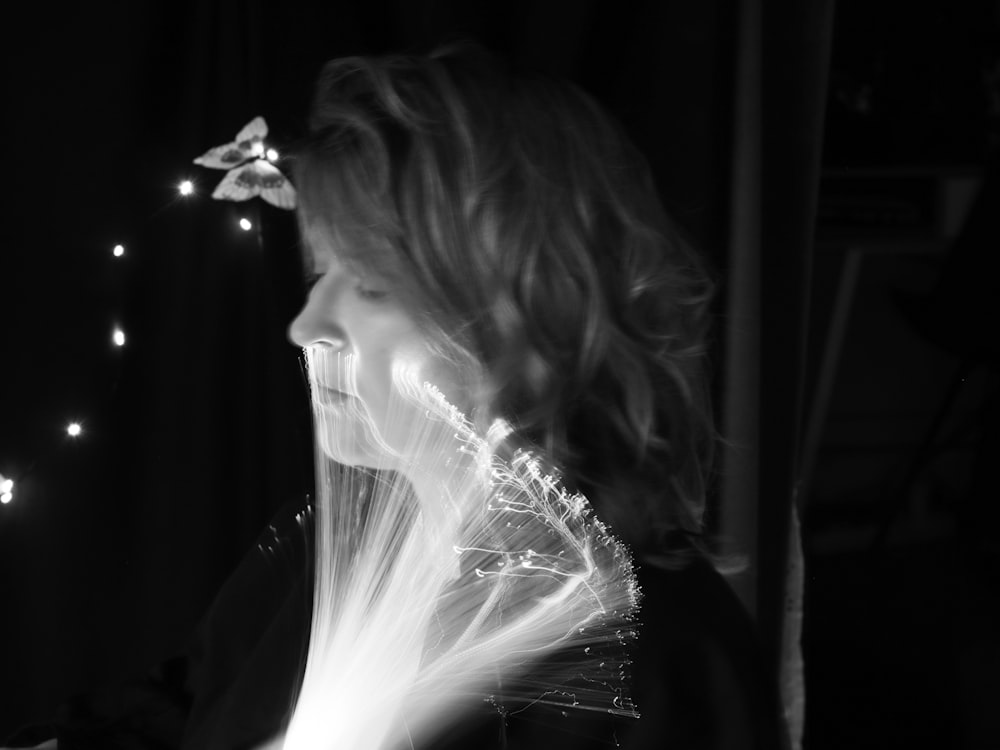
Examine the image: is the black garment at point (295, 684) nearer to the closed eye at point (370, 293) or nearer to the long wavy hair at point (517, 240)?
the long wavy hair at point (517, 240)

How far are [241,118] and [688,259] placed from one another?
1.42ft

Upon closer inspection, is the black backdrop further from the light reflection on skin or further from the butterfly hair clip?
the light reflection on skin

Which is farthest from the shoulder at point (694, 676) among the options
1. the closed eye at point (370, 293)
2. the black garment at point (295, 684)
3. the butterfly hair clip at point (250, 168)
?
the butterfly hair clip at point (250, 168)

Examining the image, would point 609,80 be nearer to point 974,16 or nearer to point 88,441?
point 88,441

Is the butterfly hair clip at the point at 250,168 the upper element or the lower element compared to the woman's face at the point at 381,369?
upper

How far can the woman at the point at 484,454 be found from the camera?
2.17 ft

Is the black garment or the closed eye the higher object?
the closed eye

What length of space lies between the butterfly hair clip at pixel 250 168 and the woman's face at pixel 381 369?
150 millimetres

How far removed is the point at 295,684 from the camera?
0.72 metres

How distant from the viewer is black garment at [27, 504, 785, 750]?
2.17ft

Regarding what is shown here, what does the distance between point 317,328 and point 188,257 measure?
211 mm

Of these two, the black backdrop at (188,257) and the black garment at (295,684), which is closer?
the black garment at (295,684)

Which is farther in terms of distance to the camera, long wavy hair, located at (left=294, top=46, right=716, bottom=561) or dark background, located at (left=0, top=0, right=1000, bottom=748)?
dark background, located at (left=0, top=0, right=1000, bottom=748)

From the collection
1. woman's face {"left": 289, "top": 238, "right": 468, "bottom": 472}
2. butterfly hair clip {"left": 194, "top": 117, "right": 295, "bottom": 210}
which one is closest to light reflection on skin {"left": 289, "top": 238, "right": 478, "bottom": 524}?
woman's face {"left": 289, "top": 238, "right": 468, "bottom": 472}
